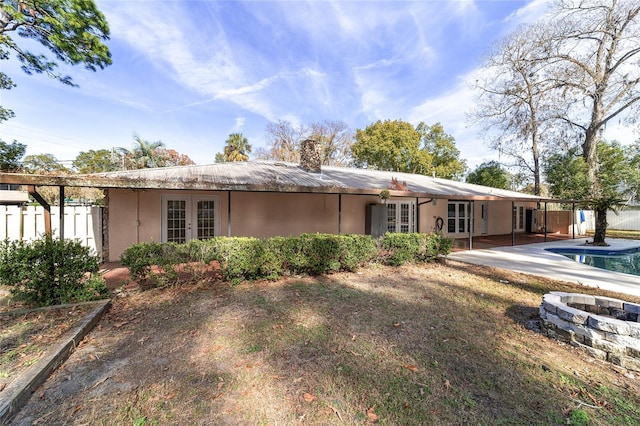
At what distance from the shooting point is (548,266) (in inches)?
324

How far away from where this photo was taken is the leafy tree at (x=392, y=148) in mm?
25578

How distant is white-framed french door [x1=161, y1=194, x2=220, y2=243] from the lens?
28.4 ft

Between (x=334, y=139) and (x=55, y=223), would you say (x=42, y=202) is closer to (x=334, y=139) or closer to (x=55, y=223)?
(x=55, y=223)

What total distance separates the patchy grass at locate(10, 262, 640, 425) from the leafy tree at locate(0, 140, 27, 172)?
18724 mm

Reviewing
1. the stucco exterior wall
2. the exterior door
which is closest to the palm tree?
the stucco exterior wall

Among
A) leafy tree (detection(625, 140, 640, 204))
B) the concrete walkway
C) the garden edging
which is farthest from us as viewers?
leafy tree (detection(625, 140, 640, 204))

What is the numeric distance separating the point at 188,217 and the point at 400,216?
8.73m

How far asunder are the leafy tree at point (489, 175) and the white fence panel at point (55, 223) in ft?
80.9

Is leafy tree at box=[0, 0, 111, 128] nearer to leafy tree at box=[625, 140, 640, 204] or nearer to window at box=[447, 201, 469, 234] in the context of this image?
window at box=[447, 201, 469, 234]

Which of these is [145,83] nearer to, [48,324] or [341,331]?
[48,324]

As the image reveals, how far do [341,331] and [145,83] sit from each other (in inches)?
627

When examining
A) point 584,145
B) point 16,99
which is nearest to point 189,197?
point 16,99

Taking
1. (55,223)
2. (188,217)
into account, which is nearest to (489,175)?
(188,217)

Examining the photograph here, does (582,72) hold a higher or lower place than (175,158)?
higher
